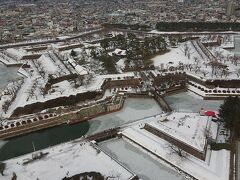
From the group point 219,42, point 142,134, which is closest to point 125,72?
point 142,134

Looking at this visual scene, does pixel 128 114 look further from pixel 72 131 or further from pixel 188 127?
pixel 188 127

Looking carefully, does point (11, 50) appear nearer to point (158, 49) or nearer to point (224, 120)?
point (158, 49)

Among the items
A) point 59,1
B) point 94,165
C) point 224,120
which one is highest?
point 59,1

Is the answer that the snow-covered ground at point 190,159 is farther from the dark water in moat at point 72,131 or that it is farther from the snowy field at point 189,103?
the snowy field at point 189,103

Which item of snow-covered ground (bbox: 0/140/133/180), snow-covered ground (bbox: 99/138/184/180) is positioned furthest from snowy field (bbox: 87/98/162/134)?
snow-covered ground (bbox: 0/140/133/180)

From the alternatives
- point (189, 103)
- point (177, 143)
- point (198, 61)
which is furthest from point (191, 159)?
point (198, 61)

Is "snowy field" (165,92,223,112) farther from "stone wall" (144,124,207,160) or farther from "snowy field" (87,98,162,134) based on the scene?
"stone wall" (144,124,207,160)

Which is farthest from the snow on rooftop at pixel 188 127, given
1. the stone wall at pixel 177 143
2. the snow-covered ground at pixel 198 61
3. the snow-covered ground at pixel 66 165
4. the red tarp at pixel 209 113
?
the snow-covered ground at pixel 198 61
